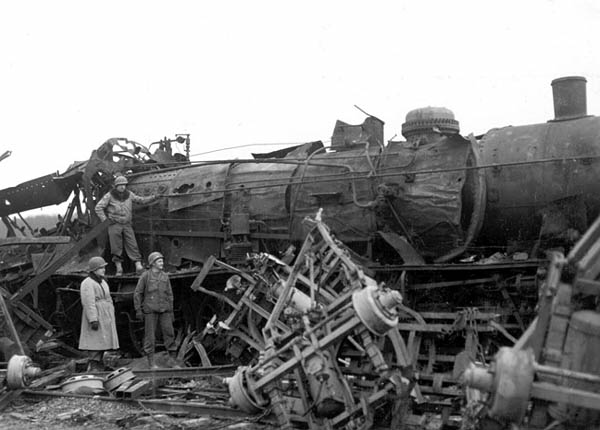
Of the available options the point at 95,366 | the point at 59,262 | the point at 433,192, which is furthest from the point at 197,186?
the point at 433,192

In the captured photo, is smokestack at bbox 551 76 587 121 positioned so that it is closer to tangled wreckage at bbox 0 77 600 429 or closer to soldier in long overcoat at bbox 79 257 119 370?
tangled wreckage at bbox 0 77 600 429

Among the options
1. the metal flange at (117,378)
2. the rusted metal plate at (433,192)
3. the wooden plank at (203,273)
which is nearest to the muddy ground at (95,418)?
the metal flange at (117,378)

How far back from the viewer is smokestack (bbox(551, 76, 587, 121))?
8180 millimetres

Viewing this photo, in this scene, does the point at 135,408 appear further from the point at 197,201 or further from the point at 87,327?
the point at 197,201

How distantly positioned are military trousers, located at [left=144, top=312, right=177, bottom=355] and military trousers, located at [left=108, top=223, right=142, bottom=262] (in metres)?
1.46

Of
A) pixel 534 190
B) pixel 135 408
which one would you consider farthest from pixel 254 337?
pixel 534 190

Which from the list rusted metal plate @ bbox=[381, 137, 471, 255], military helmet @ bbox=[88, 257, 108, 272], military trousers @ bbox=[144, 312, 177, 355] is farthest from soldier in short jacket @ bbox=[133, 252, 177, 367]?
rusted metal plate @ bbox=[381, 137, 471, 255]

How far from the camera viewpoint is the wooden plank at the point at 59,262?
11125mm

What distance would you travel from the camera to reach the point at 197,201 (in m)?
10.7

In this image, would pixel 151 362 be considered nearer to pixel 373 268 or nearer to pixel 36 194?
pixel 373 268

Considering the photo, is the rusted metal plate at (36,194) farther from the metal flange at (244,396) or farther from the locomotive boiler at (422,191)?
the metal flange at (244,396)

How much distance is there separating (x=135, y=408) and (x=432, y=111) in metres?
5.01

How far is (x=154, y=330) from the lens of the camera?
9.82 meters

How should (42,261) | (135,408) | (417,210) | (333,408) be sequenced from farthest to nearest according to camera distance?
(42,261) → (417,210) → (135,408) → (333,408)
